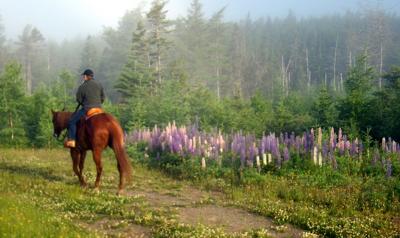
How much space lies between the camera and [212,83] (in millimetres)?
79750

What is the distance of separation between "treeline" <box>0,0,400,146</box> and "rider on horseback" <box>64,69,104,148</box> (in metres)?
9.94

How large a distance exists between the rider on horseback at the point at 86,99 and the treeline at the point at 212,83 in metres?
9.94

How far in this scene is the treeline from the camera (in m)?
22.8

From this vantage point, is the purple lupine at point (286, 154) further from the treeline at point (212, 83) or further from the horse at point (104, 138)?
the horse at point (104, 138)

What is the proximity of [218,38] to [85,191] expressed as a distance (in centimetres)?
7895

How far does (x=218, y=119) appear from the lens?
2664 centimetres

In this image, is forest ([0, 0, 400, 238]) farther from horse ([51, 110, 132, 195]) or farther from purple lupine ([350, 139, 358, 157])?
horse ([51, 110, 132, 195])

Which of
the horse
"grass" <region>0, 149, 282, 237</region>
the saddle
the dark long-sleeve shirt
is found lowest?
"grass" <region>0, 149, 282, 237</region>

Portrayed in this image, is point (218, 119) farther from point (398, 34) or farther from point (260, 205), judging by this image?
point (398, 34)

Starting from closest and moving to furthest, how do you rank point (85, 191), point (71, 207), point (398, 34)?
point (71, 207), point (85, 191), point (398, 34)

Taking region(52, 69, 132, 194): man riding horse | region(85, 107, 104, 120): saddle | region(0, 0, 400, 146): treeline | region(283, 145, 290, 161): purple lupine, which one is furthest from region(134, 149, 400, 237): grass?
region(85, 107, 104, 120): saddle

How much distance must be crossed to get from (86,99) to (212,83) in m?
66.1

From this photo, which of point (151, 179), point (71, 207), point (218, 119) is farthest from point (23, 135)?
point (71, 207)

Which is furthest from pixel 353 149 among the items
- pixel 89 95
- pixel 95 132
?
pixel 89 95
